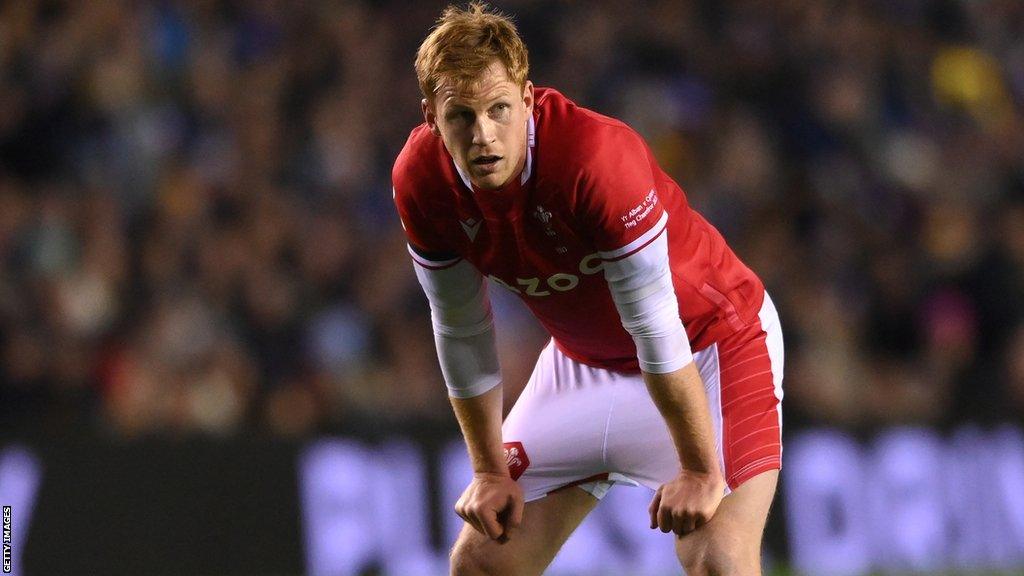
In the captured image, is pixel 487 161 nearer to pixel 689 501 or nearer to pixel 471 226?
pixel 471 226

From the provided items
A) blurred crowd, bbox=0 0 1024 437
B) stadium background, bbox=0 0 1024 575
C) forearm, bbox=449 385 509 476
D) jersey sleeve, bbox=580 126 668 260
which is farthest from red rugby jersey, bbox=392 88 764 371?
blurred crowd, bbox=0 0 1024 437

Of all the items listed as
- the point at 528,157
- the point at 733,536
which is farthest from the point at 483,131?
the point at 733,536

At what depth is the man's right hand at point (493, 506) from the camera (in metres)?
4.78

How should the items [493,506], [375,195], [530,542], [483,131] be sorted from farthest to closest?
[375,195], [530,542], [493,506], [483,131]

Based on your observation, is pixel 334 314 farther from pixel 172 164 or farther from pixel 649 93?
pixel 649 93

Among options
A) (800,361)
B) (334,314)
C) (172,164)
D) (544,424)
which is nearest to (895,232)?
(800,361)

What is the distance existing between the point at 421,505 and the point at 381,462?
324 mm

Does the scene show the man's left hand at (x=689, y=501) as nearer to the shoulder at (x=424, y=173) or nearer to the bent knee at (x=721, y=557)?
the bent knee at (x=721, y=557)

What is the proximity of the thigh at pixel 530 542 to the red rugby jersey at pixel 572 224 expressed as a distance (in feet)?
1.71

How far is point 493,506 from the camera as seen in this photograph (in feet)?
15.7

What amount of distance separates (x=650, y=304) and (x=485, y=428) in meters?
0.76

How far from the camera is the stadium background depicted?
8609 mm

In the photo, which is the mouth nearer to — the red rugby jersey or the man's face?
the man's face

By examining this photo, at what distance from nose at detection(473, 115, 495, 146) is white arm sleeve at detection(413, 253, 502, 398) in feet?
1.89
